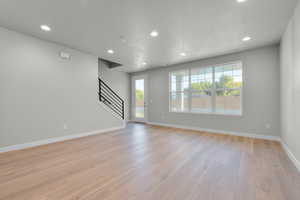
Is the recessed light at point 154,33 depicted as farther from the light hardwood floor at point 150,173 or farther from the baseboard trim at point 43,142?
the baseboard trim at point 43,142

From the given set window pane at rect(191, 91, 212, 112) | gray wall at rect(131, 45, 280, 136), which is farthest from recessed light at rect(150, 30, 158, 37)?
window pane at rect(191, 91, 212, 112)

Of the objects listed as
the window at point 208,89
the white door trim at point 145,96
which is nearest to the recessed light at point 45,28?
the white door trim at point 145,96

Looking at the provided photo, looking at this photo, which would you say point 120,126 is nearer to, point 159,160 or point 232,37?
point 159,160

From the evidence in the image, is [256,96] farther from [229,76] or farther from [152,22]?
[152,22]

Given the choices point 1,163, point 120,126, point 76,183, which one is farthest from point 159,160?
point 120,126

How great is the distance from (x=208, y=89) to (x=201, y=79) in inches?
19.9

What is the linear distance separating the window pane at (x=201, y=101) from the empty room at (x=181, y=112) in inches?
1.6

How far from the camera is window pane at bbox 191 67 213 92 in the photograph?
488cm

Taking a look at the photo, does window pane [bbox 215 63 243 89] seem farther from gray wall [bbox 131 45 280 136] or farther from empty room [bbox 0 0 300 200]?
gray wall [bbox 131 45 280 136]

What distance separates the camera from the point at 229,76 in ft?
14.7

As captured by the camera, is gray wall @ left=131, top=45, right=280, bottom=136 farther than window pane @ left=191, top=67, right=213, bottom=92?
No

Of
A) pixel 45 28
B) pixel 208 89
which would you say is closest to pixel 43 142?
pixel 45 28

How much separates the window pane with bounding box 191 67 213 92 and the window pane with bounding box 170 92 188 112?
1.74 feet

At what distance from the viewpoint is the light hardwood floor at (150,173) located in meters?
1.57
